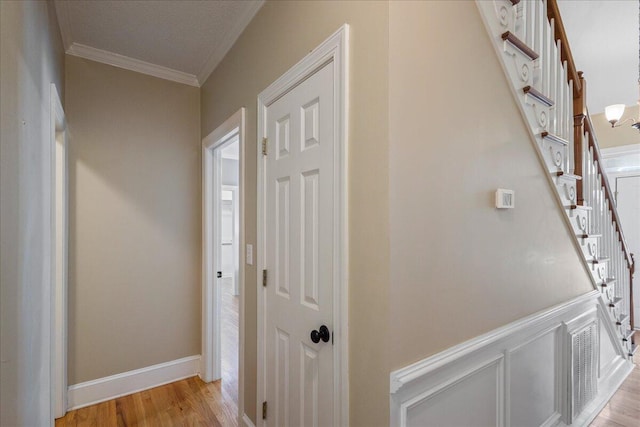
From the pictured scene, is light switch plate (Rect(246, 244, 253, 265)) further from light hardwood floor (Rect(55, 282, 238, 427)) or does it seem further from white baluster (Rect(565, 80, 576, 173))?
white baluster (Rect(565, 80, 576, 173))

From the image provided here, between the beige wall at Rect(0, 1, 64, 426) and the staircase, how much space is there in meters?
1.75

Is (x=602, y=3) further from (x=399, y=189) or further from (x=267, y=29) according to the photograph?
(x=399, y=189)

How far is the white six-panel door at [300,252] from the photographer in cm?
125

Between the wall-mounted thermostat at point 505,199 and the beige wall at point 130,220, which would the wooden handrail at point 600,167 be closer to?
the wall-mounted thermostat at point 505,199

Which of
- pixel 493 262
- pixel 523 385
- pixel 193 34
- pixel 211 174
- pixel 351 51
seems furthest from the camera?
pixel 211 174

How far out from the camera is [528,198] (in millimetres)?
1582

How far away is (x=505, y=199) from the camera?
4.59 feet

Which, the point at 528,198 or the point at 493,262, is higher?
the point at 528,198

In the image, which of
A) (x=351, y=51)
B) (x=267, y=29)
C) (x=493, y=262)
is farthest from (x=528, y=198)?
(x=267, y=29)

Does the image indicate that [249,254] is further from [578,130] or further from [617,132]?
[617,132]

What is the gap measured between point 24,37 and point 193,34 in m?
1.17

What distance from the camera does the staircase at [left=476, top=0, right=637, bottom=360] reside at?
1.51 meters

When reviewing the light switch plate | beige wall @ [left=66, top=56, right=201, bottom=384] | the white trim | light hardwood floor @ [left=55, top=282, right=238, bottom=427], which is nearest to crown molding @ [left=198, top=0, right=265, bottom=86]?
beige wall @ [left=66, top=56, right=201, bottom=384]

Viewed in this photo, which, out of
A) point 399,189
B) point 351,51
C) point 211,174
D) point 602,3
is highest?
point 602,3
